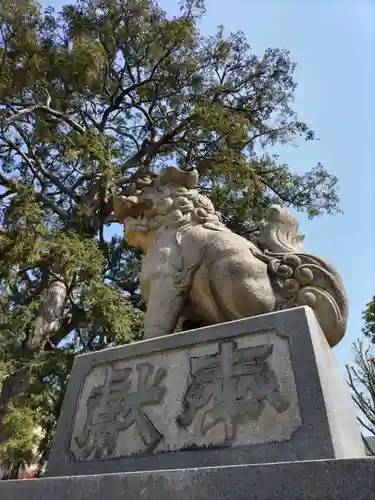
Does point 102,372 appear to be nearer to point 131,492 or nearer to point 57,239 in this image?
point 131,492

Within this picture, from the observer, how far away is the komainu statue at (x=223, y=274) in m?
2.61

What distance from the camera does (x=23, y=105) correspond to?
9203mm

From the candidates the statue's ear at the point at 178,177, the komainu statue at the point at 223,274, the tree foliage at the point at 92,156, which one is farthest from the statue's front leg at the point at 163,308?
the tree foliage at the point at 92,156

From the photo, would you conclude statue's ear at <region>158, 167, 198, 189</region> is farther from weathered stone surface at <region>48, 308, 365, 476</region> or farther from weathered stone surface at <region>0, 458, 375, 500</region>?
weathered stone surface at <region>0, 458, 375, 500</region>

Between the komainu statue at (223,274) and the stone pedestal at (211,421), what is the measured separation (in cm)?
37

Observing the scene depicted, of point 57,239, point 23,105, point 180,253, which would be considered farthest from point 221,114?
point 180,253

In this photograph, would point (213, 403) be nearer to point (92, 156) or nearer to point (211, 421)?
point (211, 421)

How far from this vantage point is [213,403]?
6.79 feet

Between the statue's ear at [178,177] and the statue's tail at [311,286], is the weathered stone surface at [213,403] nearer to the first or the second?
the statue's tail at [311,286]

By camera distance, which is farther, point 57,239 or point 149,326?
point 57,239

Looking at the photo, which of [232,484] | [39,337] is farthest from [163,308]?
[39,337]

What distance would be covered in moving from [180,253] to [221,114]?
24.7 feet

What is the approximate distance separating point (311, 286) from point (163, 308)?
89cm

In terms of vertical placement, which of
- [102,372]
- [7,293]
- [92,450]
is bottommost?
[92,450]
